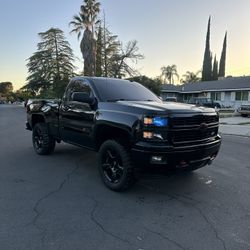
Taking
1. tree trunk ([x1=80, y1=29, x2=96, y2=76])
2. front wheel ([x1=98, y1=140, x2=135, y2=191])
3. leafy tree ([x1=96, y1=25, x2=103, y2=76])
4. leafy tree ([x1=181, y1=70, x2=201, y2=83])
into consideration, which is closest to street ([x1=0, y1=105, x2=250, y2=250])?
front wheel ([x1=98, y1=140, x2=135, y2=191])

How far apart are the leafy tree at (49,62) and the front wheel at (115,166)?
53.0 metres

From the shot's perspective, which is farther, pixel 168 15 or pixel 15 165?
pixel 168 15

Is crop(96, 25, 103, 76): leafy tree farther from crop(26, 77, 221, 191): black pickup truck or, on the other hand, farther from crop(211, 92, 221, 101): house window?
crop(26, 77, 221, 191): black pickup truck

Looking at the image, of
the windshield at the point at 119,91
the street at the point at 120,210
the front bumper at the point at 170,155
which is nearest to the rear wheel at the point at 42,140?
the street at the point at 120,210

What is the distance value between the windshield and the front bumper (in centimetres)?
143

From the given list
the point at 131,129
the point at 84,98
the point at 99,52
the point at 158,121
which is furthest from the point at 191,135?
the point at 99,52

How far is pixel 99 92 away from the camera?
5.49 meters

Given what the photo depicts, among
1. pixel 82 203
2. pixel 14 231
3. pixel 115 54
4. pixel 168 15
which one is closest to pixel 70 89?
pixel 82 203

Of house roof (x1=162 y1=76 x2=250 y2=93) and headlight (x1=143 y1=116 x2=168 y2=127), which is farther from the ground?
house roof (x1=162 y1=76 x2=250 y2=93)

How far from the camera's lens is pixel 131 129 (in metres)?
4.43

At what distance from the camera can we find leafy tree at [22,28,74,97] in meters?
57.0

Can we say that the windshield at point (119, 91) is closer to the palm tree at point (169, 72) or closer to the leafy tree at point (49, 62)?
the leafy tree at point (49, 62)

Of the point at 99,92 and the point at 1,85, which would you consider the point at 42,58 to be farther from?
the point at 1,85

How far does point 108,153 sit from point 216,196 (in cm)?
195
